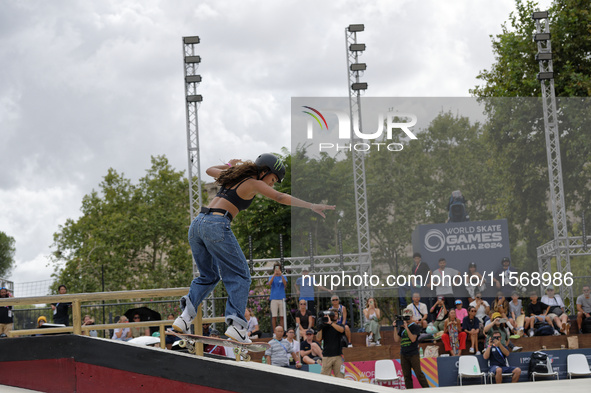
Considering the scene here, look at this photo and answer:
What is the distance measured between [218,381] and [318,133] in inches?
626

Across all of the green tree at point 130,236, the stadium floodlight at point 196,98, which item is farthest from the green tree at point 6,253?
the stadium floodlight at point 196,98

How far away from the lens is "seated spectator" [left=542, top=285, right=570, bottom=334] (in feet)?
50.2

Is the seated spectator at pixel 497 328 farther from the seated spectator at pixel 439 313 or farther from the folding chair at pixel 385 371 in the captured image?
the folding chair at pixel 385 371

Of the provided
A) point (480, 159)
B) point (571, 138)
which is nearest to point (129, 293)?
point (480, 159)

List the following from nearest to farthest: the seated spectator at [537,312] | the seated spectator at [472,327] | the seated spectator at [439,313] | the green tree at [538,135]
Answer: the seated spectator at [472,327], the seated spectator at [439,313], the seated spectator at [537,312], the green tree at [538,135]

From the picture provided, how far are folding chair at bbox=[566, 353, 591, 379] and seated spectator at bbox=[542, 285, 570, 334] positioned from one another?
4.71ft

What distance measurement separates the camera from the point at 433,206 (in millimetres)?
20406

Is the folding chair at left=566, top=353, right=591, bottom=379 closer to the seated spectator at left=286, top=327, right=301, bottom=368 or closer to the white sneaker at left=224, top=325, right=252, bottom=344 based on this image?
the seated spectator at left=286, top=327, right=301, bottom=368

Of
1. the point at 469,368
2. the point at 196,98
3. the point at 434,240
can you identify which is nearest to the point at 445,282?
the point at 434,240

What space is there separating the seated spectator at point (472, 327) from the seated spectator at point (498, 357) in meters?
0.56

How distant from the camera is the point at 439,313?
15.0 meters

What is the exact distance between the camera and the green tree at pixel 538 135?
940 inches

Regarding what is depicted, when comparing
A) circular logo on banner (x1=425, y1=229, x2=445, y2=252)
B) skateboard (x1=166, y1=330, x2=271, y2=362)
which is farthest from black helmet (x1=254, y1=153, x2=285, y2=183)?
circular logo on banner (x1=425, y1=229, x2=445, y2=252)

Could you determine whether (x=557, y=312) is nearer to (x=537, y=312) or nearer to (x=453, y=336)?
(x=537, y=312)
